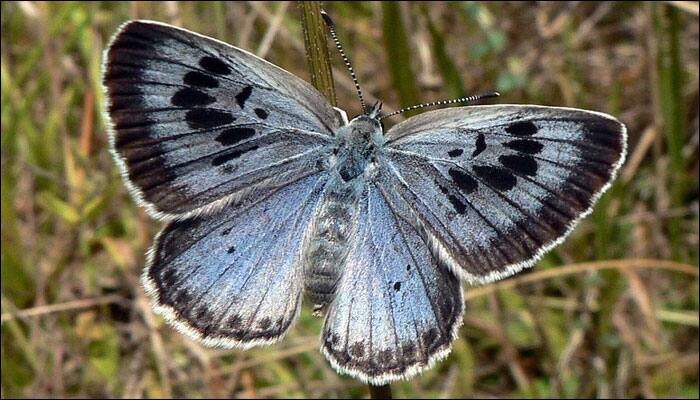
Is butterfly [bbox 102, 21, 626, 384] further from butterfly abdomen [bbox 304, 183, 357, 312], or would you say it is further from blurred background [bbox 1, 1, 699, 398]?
blurred background [bbox 1, 1, 699, 398]

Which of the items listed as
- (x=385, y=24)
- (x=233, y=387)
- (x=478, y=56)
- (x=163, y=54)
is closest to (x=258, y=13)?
(x=385, y=24)

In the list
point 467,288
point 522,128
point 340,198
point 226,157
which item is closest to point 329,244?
point 340,198

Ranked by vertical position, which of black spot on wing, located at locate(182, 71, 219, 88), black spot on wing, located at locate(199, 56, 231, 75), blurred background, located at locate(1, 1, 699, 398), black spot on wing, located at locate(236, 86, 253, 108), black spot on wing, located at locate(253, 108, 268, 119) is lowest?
blurred background, located at locate(1, 1, 699, 398)

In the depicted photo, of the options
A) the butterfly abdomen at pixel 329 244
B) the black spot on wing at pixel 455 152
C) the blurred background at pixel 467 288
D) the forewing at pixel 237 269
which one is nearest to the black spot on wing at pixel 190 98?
the forewing at pixel 237 269

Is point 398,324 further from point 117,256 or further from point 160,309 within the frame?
point 117,256

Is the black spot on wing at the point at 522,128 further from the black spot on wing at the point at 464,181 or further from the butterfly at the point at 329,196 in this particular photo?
the black spot on wing at the point at 464,181

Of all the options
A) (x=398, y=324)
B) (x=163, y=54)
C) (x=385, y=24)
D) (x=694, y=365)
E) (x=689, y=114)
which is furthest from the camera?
(x=689, y=114)

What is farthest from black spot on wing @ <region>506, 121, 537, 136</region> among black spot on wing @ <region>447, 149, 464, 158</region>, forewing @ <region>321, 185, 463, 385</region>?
forewing @ <region>321, 185, 463, 385</region>

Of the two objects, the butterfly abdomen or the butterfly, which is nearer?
the butterfly
